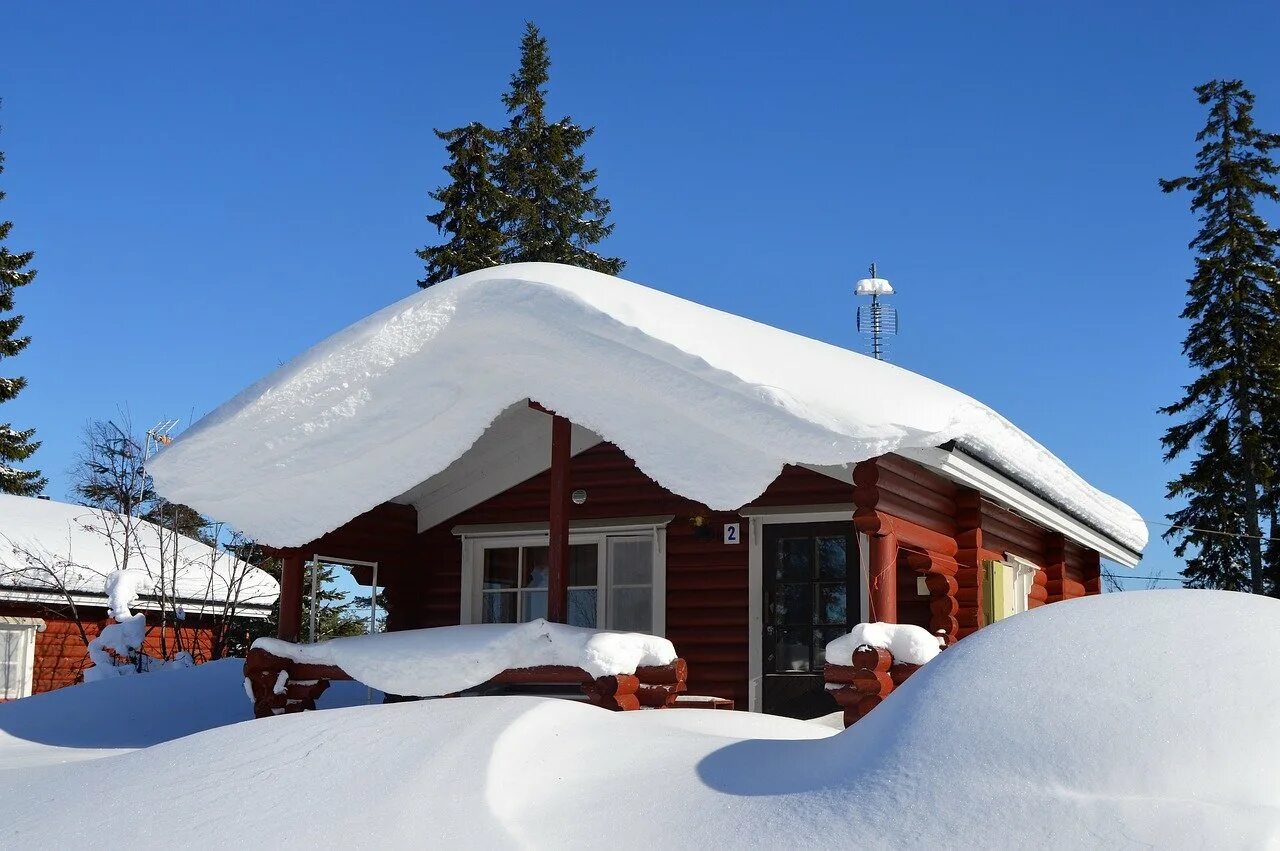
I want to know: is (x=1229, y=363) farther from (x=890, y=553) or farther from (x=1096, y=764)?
(x=1096, y=764)

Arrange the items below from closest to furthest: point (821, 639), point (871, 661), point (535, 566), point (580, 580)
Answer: point (871, 661) → point (821, 639) → point (580, 580) → point (535, 566)

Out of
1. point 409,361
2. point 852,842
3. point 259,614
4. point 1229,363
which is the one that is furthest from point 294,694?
point 1229,363

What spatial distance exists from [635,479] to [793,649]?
2192 mm

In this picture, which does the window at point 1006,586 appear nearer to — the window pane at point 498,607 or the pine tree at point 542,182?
the window pane at point 498,607

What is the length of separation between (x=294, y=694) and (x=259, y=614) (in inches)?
461

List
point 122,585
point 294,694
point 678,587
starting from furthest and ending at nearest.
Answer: point 122,585
point 678,587
point 294,694

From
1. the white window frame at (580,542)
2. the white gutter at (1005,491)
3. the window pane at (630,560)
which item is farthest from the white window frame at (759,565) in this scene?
the white gutter at (1005,491)

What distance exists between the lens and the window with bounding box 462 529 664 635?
1181cm

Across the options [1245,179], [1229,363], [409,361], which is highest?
[1245,179]

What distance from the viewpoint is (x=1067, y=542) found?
48.2ft

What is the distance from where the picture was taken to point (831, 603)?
432 inches

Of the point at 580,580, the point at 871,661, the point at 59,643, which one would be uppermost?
the point at 580,580

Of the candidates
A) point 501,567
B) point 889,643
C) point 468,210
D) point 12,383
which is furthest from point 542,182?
point 889,643

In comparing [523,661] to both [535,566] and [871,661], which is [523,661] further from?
[535,566]
